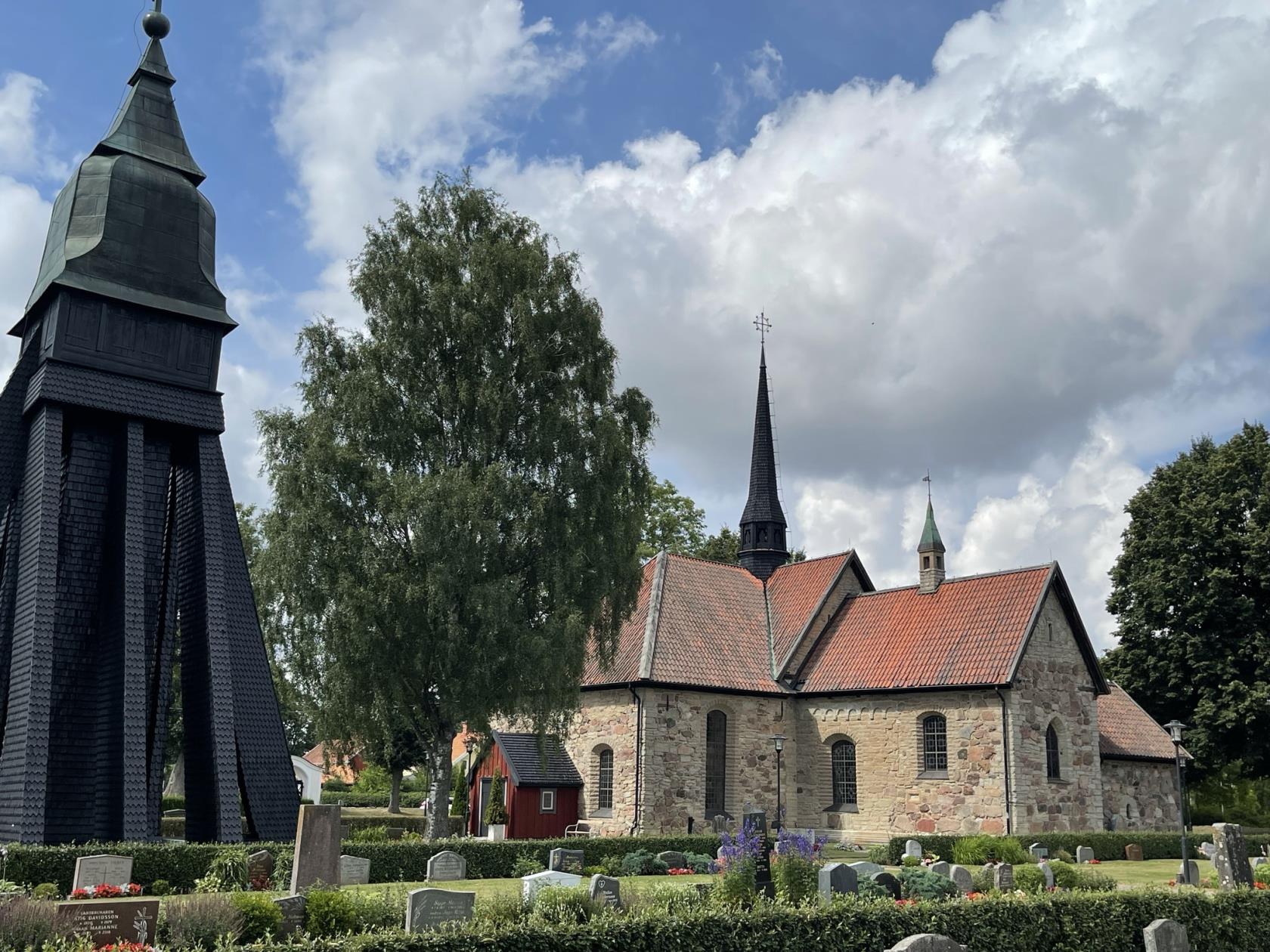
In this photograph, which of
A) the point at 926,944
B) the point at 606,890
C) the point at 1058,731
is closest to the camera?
the point at 926,944

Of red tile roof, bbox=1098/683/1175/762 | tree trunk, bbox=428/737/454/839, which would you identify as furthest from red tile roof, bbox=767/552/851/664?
tree trunk, bbox=428/737/454/839

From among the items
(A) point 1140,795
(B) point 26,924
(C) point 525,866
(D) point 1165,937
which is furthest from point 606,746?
(B) point 26,924

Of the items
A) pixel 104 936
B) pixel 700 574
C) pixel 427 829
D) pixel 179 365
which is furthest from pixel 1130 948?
pixel 700 574

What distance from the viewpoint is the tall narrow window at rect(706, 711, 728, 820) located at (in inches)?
1079

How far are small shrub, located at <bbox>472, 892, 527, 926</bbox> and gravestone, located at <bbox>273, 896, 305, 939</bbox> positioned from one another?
1.86 m

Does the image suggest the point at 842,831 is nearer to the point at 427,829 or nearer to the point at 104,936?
the point at 427,829

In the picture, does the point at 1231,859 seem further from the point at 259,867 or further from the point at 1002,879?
the point at 259,867

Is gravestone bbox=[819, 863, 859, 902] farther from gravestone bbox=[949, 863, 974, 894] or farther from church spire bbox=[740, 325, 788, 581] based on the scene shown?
church spire bbox=[740, 325, 788, 581]

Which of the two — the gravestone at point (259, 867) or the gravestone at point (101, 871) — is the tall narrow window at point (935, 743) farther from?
the gravestone at point (101, 871)

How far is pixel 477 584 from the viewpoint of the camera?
19.5 metres

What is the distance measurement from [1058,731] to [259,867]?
20427 mm

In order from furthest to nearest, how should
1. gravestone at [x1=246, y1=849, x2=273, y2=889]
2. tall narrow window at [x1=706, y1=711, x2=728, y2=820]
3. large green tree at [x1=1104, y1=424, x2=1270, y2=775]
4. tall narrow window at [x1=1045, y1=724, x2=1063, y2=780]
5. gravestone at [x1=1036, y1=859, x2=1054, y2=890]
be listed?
large green tree at [x1=1104, y1=424, x2=1270, y2=775] < tall narrow window at [x1=706, y1=711, x2=728, y2=820] < tall narrow window at [x1=1045, y1=724, x2=1063, y2=780] < gravestone at [x1=1036, y1=859, x2=1054, y2=890] < gravestone at [x1=246, y1=849, x2=273, y2=889]

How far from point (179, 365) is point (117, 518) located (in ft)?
9.46

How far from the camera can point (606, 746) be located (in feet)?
89.6
